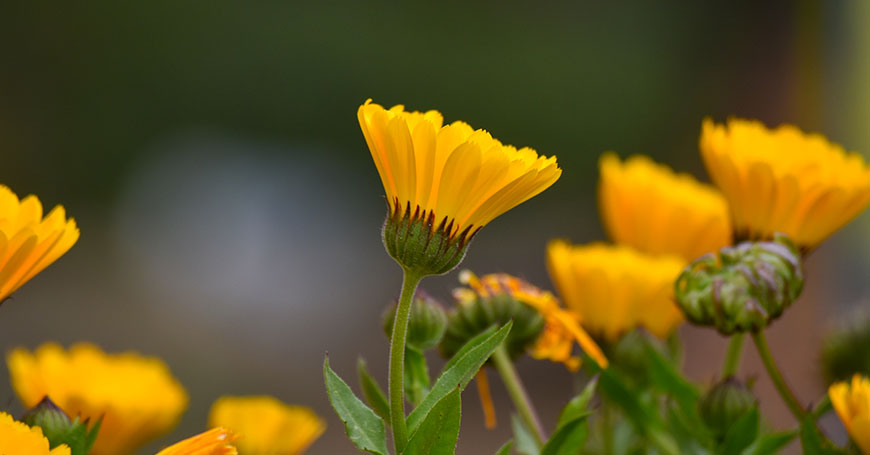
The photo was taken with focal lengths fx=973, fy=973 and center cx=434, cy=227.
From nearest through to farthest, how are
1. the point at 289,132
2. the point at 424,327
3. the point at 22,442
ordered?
the point at 22,442
the point at 424,327
the point at 289,132

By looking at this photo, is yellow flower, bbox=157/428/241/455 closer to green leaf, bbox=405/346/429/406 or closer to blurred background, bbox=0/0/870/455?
green leaf, bbox=405/346/429/406

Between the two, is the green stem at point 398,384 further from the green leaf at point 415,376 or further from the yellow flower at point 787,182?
the yellow flower at point 787,182

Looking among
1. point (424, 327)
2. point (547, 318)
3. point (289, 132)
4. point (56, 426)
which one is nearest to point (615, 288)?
point (547, 318)

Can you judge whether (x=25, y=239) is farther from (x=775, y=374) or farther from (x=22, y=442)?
(x=775, y=374)

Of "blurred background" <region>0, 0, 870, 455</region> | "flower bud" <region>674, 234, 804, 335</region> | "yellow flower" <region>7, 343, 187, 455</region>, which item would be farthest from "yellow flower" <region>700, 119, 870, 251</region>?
"blurred background" <region>0, 0, 870, 455</region>

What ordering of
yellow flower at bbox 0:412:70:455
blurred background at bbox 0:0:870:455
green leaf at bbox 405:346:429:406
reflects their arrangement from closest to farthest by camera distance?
yellow flower at bbox 0:412:70:455, green leaf at bbox 405:346:429:406, blurred background at bbox 0:0:870:455

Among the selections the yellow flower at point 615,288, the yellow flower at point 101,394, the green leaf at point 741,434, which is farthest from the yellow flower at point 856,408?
the yellow flower at point 101,394
